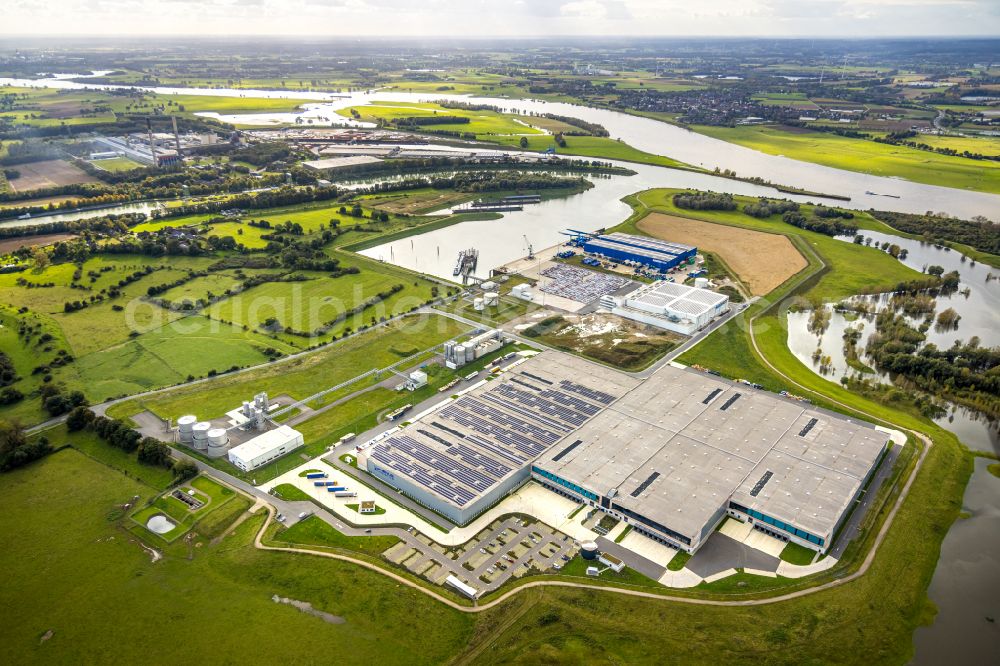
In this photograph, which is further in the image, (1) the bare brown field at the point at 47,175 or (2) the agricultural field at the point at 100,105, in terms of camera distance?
(2) the agricultural field at the point at 100,105

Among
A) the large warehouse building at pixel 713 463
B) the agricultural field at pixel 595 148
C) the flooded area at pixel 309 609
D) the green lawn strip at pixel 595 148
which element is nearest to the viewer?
the flooded area at pixel 309 609

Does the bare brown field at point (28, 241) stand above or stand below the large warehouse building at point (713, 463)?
above

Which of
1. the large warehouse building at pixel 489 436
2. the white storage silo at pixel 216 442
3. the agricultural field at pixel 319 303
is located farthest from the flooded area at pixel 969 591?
the agricultural field at pixel 319 303

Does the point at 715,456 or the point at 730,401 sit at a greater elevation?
the point at 730,401

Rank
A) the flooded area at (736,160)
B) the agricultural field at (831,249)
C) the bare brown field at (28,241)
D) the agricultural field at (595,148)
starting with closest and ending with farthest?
1. the agricultural field at (831,249)
2. the bare brown field at (28,241)
3. the flooded area at (736,160)
4. the agricultural field at (595,148)

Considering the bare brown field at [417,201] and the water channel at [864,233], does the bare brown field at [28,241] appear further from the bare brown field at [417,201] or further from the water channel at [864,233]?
the bare brown field at [417,201]

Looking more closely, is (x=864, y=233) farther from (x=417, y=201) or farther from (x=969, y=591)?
(x=969, y=591)

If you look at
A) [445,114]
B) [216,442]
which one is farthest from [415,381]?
[445,114]
